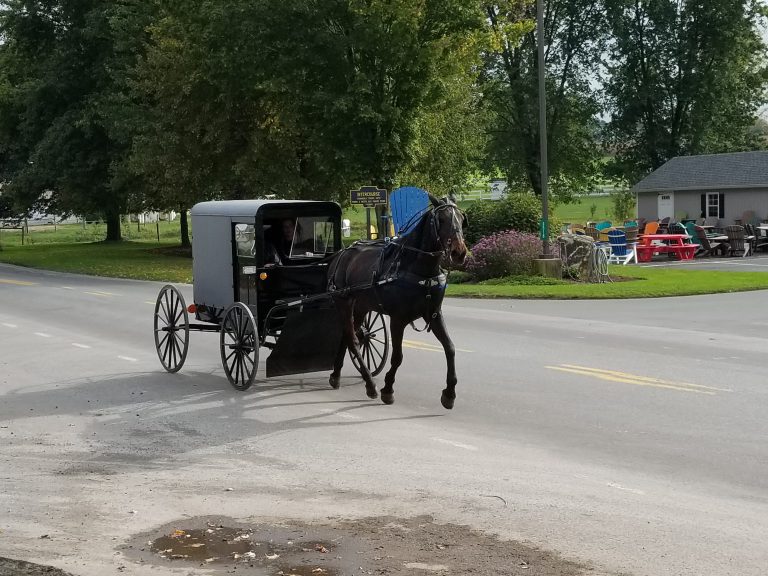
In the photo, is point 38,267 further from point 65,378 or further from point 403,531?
point 403,531

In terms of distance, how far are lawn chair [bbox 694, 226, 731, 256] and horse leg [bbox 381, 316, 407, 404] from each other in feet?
101

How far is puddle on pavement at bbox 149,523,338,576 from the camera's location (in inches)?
250

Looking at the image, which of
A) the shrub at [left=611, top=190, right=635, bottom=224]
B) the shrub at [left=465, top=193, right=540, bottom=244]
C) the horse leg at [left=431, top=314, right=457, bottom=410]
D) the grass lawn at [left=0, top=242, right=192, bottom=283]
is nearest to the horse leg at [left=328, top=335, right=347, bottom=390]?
the horse leg at [left=431, top=314, right=457, bottom=410]

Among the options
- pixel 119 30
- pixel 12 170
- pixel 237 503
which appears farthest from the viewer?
pixel 12 170

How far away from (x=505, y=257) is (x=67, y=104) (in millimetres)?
31002

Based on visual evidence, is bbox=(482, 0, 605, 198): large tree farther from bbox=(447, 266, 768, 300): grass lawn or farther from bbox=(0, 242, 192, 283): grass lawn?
bbox=(447, 266, 768, 300): grass lawn

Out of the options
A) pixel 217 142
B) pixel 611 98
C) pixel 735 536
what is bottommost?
pixel 735 536

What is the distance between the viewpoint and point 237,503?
7902 mm

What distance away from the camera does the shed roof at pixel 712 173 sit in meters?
50.2

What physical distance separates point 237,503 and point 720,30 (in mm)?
66521

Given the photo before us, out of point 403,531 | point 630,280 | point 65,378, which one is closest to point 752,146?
point 630,280

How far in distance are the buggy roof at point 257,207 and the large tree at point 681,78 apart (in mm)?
59907

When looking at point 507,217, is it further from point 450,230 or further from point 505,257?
point 450,230

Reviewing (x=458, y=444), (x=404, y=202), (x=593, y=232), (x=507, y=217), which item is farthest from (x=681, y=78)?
(x=458, y=444)
